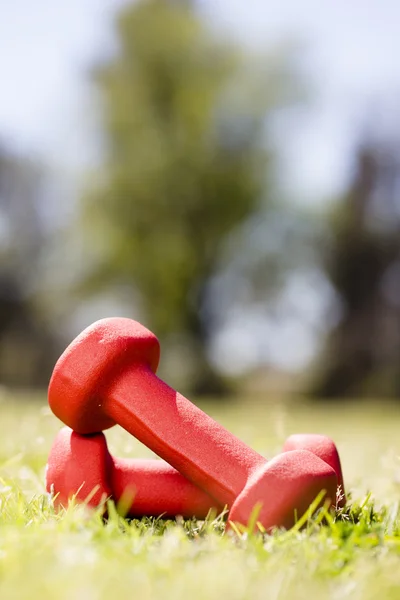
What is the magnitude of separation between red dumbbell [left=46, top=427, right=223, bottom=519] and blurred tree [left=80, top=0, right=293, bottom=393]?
1284 centimetres

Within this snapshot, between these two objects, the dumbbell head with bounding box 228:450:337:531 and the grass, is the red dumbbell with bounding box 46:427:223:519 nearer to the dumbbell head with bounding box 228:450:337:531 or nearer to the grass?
the grass

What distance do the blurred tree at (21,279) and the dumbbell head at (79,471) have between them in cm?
1452

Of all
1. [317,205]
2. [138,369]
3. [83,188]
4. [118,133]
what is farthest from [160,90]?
[138,369]

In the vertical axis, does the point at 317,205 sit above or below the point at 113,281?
above

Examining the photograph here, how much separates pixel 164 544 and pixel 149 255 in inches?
539

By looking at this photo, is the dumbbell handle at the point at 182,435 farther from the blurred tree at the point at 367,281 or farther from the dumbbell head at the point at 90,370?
the blurred tree at the point at 367,281

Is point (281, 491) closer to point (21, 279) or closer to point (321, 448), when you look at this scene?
point (321, 448)

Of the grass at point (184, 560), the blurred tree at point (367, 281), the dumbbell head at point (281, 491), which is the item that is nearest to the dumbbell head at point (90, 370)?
the grass at point (184, 560)

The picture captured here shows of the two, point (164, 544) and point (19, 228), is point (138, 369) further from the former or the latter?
point (19, 228)

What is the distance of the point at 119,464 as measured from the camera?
238 centimetres

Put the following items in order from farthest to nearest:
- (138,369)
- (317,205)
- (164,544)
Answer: (317,205), (138,369), (164,544)

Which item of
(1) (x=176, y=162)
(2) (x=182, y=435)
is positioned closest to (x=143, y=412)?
(2) (x=182, y=435)

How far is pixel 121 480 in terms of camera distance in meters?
2.33

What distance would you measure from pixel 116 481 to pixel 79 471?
0.16m
